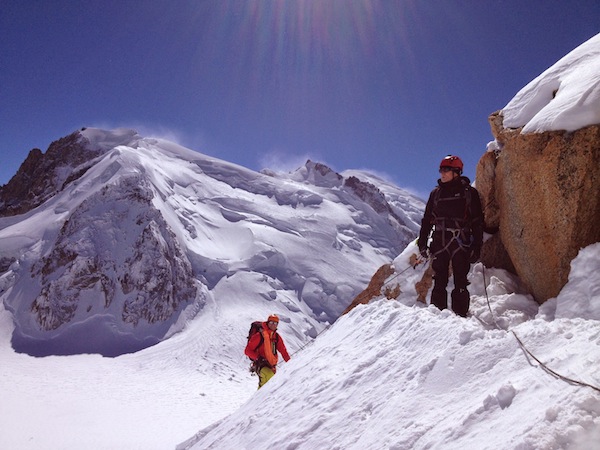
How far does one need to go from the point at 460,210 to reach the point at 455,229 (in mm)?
313

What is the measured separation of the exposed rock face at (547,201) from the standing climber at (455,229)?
61 centimetres

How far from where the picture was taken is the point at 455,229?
227 inches

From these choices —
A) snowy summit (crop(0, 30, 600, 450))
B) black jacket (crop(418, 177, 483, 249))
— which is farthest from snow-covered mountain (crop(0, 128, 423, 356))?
black jacket (crop(418, 177, 483, 249))

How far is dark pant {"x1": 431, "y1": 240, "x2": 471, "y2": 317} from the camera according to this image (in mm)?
5648

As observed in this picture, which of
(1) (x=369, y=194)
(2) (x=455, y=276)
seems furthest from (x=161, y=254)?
(1) (x=369, y=194)

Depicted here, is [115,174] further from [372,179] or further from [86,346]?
[372,179]

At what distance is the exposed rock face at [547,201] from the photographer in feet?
14.8

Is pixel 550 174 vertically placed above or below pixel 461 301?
above

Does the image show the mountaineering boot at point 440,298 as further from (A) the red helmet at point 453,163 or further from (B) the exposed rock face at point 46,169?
(B) the exposed rock face at point 46,169

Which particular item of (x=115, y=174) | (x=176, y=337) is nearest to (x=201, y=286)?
(x=176, y=337)

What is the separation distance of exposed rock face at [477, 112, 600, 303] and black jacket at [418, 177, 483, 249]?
611 millimetres

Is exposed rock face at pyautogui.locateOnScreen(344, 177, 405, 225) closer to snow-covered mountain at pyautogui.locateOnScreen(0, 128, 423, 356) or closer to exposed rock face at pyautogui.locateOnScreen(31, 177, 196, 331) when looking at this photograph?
snow-covered mountain at pyautogui.locateOnScreen(0, 128, 423, 356)

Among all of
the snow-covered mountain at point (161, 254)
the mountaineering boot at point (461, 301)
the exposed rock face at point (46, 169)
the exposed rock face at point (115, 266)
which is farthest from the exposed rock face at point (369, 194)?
the mountaineering boot at point (461, 301)

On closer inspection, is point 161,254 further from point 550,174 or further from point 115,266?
point 550,174
